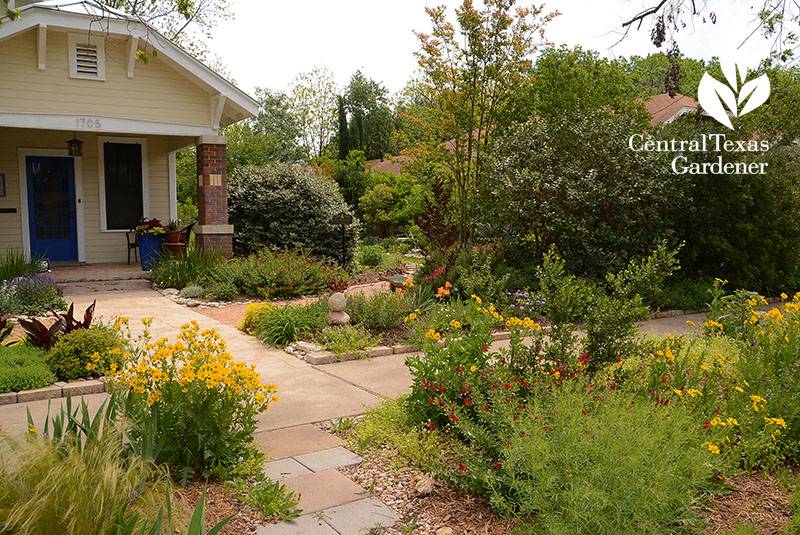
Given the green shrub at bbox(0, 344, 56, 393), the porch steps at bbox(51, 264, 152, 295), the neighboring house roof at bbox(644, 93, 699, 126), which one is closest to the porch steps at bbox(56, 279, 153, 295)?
the porch steps at bbox(51, 264, 152, 295)

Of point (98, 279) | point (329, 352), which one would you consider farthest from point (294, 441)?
point (98, 279)

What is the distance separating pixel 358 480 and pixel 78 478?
5.39 feet

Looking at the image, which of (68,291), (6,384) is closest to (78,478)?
(6,384)

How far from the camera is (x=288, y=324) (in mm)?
7605

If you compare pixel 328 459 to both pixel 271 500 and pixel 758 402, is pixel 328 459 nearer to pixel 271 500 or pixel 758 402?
pixel 271 500

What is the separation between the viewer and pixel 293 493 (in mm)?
3436

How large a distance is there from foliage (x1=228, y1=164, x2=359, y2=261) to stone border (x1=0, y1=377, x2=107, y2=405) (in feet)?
24.8

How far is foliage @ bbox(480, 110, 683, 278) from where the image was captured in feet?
33.4

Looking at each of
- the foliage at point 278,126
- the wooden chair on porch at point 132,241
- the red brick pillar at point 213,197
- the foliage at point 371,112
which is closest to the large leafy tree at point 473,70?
the red brick pillar at point 213,197

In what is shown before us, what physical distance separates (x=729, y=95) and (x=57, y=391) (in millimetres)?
12985

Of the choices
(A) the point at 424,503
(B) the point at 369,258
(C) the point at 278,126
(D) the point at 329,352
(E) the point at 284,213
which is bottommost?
(A) the point at 424,503

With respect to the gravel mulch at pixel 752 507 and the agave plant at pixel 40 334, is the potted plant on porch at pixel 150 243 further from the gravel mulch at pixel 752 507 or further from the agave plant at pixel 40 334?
the gravel mulch at pixel 752 507

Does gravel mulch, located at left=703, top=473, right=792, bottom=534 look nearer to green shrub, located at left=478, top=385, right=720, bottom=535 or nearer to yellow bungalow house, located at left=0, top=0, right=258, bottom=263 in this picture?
green shrub, located at left=478, top=385, right=720, bottom=535

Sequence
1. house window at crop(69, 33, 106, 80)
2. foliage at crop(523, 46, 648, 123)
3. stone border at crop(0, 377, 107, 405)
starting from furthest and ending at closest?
1. foliage at crop(523, 46, 648, 123)
2. house window at crop(69, 33, 106, 80)
3. stone border at crop(0, 377, 107, 405)
